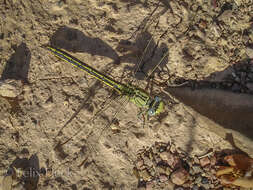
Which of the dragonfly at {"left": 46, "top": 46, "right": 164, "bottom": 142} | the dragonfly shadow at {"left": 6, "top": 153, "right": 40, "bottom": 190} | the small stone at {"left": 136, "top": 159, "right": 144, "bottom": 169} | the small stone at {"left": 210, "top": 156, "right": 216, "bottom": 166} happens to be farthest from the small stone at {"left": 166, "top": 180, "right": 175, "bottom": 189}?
the dragonfly shadow at {"left": 6, "top": 153, "right": 40, "bottom": 190}

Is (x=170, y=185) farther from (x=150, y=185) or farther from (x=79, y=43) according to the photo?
(x=79, y=43)

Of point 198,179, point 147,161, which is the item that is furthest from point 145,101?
point 198,179

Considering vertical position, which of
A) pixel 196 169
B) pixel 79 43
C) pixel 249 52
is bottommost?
pixel 196 169

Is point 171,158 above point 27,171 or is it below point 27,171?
above

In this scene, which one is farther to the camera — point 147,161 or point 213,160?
point 147,161

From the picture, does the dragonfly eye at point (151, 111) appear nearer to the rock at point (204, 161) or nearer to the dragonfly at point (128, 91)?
the dragonfly at point (128, 91)

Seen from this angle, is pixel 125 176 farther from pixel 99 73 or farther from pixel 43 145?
pixel 99 73

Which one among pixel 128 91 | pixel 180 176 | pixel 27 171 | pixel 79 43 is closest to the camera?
pixel 180 176

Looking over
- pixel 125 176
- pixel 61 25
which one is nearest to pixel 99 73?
pixel 61 25
